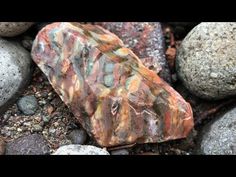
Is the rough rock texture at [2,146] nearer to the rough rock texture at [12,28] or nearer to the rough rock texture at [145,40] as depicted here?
the rough rock texture at [12,28]

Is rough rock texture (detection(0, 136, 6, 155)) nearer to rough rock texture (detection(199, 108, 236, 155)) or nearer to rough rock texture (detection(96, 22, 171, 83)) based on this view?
rough rock texture (detection(96, 22, 171, 83))

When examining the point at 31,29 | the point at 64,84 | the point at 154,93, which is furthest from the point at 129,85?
the point at 31,29

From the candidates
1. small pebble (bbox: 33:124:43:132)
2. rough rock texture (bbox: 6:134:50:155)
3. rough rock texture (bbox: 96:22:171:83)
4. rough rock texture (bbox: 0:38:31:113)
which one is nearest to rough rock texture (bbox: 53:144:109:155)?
rough rock texture (bbox: 6:134:50:155)

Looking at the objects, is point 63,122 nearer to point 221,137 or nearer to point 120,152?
point 120,152

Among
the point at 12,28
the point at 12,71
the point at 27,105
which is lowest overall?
Answer: the point at 27,105

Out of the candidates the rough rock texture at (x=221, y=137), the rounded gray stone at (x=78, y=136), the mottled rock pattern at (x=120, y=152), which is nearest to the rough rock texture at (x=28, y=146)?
the rounded gray stone at (x=78, y=136)

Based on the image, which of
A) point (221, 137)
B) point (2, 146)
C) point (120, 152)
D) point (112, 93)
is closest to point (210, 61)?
point (221, 137)
